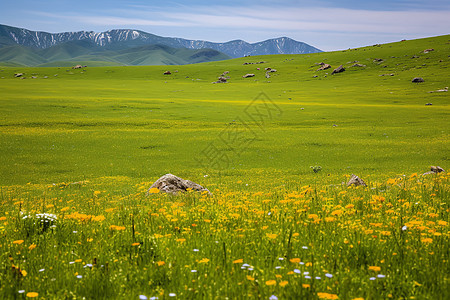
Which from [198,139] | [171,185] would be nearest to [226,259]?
[171,185]

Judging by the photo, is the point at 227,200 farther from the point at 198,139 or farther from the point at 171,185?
the point at 198,139

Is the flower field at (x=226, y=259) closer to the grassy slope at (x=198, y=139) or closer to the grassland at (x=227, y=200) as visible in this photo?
the grassland at (x=227, y=200)

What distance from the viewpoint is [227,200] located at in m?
8.78

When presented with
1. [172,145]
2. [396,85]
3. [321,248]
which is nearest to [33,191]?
[172,145]

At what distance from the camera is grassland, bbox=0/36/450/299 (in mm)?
3566

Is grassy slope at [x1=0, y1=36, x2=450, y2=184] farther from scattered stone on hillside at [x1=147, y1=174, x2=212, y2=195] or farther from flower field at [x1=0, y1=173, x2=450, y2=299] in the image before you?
flower field at [x1=0, y1=173, x2=450, y2=299]

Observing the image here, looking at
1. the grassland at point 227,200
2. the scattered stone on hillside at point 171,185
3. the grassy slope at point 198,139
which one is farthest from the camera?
the grassy slope at point 198,139

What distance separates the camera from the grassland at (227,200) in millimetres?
3566

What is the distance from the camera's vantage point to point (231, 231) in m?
5.36

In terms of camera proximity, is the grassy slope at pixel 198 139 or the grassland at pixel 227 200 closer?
the grassland at pixel 227 200

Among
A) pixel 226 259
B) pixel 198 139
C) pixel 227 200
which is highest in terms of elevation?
pixel 226 259

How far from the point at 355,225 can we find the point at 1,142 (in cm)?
3046

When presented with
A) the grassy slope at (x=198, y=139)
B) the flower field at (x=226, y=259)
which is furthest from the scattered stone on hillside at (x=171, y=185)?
the grassy slope at (x=198, y=139)

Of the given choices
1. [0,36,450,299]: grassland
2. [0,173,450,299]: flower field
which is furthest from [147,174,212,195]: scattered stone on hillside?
[0,173,450,299]: flower field
